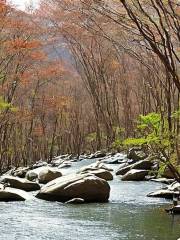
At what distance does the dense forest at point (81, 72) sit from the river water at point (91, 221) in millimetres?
1382

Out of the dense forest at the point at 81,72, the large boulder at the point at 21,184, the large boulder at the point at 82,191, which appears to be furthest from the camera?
the large boulder at the point at 21,184

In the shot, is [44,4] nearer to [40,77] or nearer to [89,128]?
[40,77]

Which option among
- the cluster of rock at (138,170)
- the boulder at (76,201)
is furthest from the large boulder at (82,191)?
the cluster of rock at (138,170)

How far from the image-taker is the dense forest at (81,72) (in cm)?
1089

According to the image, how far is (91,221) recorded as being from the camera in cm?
862

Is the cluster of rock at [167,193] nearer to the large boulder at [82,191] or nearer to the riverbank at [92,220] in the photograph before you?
the riverbank at [92,220]

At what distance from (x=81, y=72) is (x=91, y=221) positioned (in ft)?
70.9

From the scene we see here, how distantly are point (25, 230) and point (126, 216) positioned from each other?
2419mm

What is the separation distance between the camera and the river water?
7.47 meters

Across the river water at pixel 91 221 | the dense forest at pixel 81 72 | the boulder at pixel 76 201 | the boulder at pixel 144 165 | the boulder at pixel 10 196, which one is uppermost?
the dense forest at pixel 81 72

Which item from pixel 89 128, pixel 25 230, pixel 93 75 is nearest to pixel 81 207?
pixel 25 230

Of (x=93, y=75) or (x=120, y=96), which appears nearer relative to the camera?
(x=93, y=75)

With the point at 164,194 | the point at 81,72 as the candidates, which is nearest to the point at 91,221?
the point at 164,194

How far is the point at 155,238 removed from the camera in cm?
734
